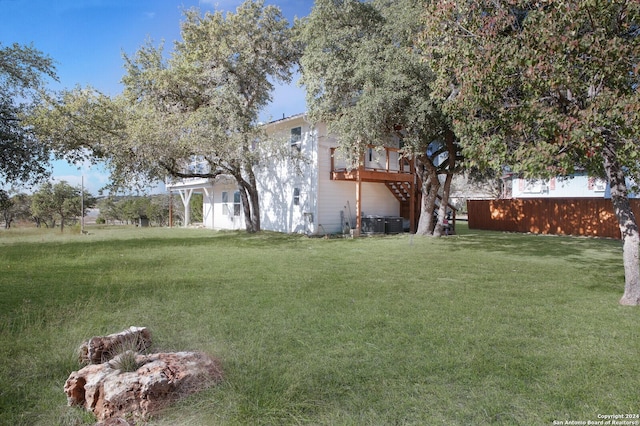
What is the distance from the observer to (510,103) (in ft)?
19.3

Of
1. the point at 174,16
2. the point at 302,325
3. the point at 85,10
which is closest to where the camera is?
the point at 302,325

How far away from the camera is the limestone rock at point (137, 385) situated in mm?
2656

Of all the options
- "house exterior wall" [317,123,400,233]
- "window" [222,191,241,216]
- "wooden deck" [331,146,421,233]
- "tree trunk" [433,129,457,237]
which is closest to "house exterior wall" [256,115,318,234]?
"house exterior wall" [317,123,400,233]

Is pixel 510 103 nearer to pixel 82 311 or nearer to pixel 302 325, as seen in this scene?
pixel 302 325

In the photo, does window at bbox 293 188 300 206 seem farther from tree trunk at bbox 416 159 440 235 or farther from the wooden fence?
the wooden fence

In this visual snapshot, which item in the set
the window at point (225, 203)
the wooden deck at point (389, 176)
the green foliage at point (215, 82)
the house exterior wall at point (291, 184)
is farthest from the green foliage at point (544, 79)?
the window at point (225, 203)

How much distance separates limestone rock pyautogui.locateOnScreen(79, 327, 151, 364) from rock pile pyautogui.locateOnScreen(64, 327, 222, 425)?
18 centimetres

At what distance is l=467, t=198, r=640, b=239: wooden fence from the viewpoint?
16.8 meters

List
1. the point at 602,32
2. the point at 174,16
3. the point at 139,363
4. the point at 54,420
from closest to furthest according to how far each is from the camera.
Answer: the point at 54,420, the point at 139,363, the point at 602,32, the point at 174,16

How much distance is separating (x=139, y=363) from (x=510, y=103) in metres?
5.86

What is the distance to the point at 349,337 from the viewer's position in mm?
4188

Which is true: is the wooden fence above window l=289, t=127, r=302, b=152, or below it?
below

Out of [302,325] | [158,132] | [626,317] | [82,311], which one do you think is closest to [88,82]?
[158,132]

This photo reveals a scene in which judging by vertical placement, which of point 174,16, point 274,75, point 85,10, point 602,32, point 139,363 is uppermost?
point 174,16
